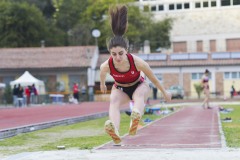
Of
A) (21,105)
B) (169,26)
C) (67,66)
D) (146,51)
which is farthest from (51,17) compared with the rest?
(21,105)

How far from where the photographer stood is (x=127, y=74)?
9594 millimetres

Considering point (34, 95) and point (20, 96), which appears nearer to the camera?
point (20, 96)

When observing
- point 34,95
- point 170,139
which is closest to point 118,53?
point 170,139

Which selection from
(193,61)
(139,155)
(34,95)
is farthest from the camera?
(193,61)

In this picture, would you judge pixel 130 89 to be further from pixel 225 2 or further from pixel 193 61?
pixel 225 2

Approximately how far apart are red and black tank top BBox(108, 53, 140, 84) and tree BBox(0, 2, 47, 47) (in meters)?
70.8

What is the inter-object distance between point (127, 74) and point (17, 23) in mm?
71710

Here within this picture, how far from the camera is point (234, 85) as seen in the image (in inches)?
2498

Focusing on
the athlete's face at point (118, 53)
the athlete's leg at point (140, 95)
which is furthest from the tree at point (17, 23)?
the athlete's face at point (118, 53)

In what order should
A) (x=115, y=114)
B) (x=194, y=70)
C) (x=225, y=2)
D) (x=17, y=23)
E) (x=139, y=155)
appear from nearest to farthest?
(x=115, y=114)
(x=139, y=155)
(x=194, y=70)
(x=17, y=23)
(x=225, y=2)

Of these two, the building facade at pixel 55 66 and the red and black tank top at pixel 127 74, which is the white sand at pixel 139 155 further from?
the building facade at pixel 55 66

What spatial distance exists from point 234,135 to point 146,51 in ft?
196

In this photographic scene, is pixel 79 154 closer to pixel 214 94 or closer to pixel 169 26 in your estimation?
pixel 214 94

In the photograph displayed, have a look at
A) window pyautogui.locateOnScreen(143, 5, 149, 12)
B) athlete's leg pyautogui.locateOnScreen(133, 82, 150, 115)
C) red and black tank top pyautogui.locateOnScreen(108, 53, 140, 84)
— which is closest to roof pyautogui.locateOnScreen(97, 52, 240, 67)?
window pyautogui.locateOnScreen(143, 5, 149, 12)
